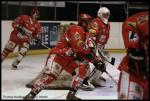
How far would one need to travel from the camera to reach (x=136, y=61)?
3.10 metres

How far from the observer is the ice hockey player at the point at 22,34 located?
7.78 meters

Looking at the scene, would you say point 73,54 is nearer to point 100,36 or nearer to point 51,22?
point 100,36

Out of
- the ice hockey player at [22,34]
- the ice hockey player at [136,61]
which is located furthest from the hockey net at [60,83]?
the ice hockey player at [136,61]

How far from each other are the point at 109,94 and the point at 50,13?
20.8ft

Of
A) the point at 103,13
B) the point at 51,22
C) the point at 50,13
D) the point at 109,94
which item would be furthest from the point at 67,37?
the point at 50,13

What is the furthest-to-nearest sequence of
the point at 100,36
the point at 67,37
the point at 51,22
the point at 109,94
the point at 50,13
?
the point at 50,13 → the point at 51,22 → the point at 100,36 → the point at 109,94 → the point at 67,37

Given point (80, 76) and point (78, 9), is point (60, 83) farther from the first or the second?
point (78, 9)

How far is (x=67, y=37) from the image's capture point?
15.7 feet

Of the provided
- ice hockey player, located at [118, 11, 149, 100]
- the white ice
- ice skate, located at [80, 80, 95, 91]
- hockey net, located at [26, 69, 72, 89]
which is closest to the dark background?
the white ice

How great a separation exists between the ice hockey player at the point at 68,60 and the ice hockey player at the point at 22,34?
3.06 meters

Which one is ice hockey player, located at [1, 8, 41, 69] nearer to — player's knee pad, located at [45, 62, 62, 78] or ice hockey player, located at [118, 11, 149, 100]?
player's knee pad, located at [45, 62, 62, 78]

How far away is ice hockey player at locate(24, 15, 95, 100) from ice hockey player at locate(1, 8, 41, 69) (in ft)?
10.0

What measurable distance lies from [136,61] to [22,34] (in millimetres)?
4962

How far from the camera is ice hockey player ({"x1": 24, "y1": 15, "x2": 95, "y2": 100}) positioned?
183 inches
